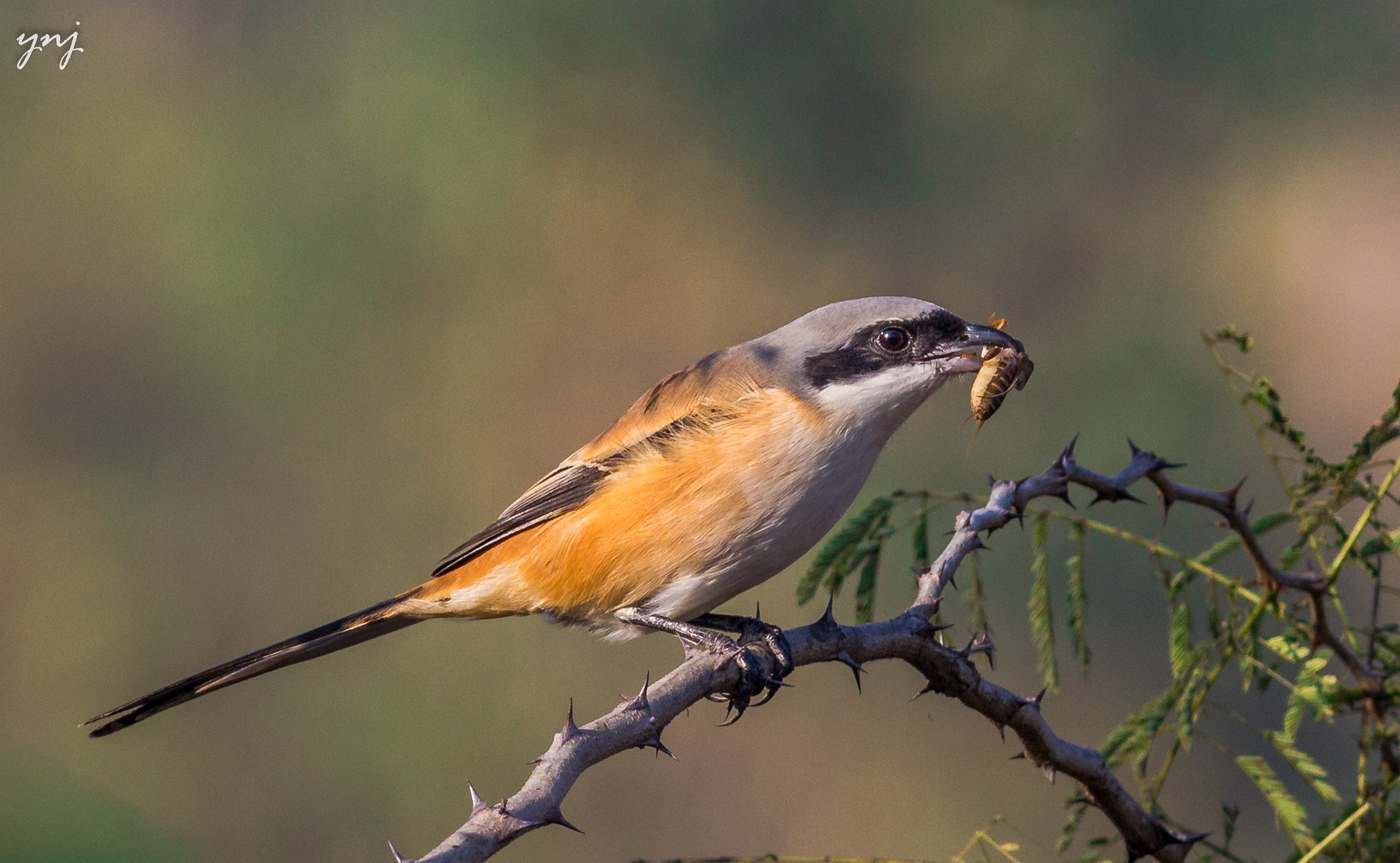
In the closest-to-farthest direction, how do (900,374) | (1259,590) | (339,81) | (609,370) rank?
(1259,590) < (900,374) < (609,370) < (339,81)

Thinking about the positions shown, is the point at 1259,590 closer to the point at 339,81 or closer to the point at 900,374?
the point at 900,374

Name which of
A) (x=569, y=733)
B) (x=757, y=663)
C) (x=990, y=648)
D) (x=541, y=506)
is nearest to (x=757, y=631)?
(x=757, y=663)

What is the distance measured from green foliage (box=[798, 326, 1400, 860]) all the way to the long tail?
37.4 inches

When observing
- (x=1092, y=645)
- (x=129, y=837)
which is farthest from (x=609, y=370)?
(x=129, y=837)

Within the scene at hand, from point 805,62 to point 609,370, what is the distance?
103 inches

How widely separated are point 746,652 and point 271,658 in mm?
949

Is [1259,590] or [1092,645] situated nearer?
[1259,590]

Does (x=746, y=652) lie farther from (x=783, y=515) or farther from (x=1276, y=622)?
(x=1276, y=622)

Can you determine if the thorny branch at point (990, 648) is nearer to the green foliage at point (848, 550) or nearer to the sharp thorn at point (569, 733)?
the green foliage at point (848, 550)

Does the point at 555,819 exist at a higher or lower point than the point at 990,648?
higher

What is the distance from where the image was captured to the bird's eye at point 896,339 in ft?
8.35

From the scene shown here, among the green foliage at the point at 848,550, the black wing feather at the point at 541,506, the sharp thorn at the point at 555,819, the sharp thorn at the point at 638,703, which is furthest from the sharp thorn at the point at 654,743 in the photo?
the black wing feather at the point at 541,506

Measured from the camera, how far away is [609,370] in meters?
6.02
